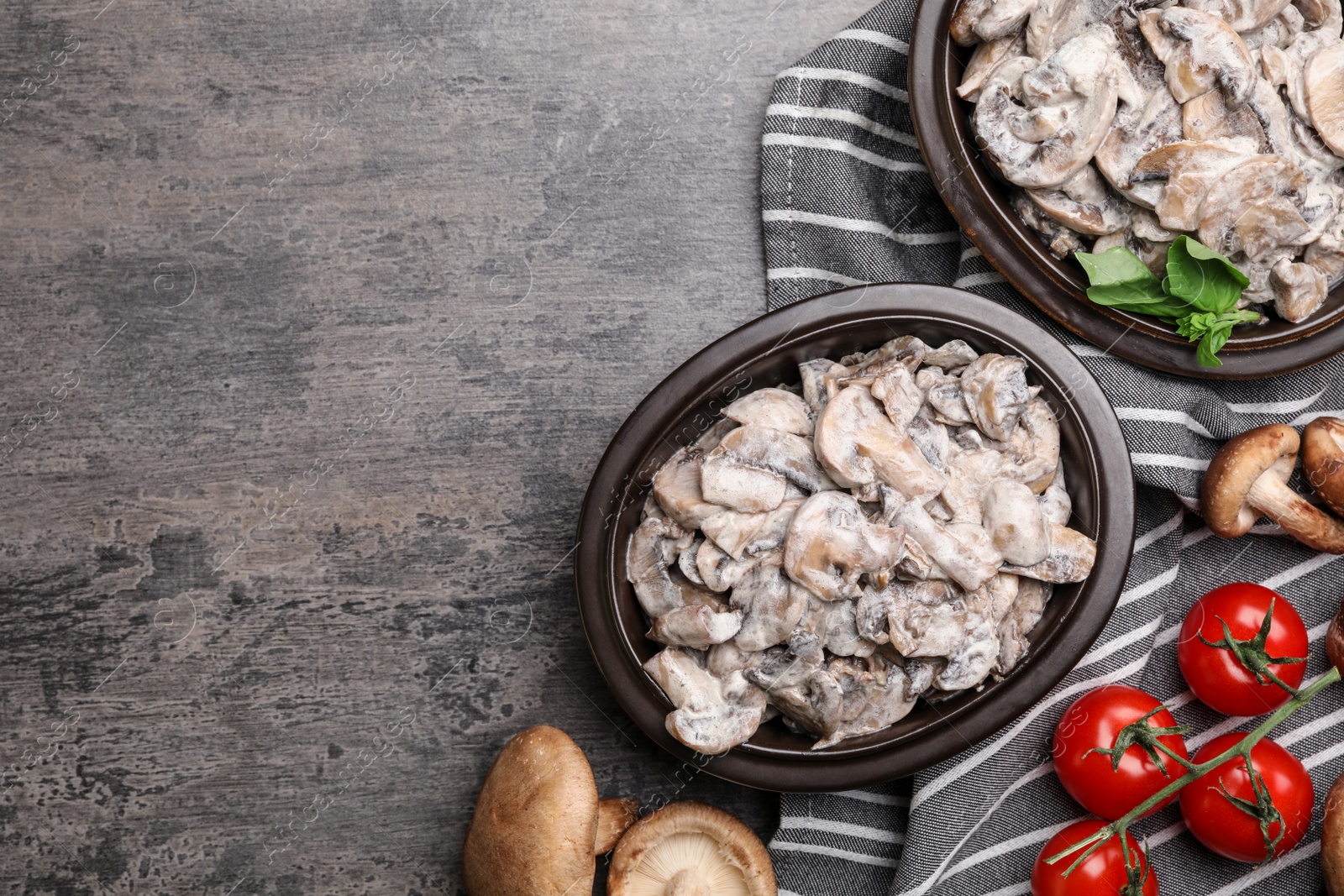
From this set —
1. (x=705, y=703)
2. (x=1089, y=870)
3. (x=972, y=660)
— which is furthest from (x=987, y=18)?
(x=1089, y=870)

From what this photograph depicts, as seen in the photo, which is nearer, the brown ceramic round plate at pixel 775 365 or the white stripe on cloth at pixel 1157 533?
the brown ceramic round plate at pixel 775 365

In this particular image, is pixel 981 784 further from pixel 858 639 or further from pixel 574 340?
pixel 574 340

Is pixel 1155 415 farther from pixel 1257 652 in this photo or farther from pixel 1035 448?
pixel 1257 652

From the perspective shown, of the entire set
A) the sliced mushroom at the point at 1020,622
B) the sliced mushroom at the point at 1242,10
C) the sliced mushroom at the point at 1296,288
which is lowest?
the sliced mushroom at the point at 1020,622

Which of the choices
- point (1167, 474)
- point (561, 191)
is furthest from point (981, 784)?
point (561, 191)

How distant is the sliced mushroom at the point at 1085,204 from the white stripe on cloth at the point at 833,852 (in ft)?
5.38

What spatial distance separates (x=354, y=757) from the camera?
242 centimetres

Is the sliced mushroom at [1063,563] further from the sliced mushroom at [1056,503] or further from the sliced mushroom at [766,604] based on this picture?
the sliced mushroom at [766,604]

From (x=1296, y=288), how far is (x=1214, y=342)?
0.72ft

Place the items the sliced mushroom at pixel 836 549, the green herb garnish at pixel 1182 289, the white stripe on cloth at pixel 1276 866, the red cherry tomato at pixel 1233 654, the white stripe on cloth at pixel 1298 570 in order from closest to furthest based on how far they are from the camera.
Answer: the sliced mushroom at pixel 836 549 → the green herb garnish at pixel 1182 289 → the red cherry tomato at pixel 1233 654 → the white stripe on cloth at pixel 1276 866 → the white stripe on cloth at pixel 1298 570

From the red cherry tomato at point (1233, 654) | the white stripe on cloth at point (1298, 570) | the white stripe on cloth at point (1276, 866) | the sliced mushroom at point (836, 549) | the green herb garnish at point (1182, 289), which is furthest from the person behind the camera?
the white stripe on cloth at point (1298, 570)

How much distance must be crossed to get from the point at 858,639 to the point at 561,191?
1.47m

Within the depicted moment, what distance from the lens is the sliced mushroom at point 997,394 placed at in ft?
6.42

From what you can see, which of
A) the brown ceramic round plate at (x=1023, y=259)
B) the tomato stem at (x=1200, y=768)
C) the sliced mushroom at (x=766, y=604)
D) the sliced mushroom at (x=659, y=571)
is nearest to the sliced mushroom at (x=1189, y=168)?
the brown ceramic round plate at (x=1023, y=259)
